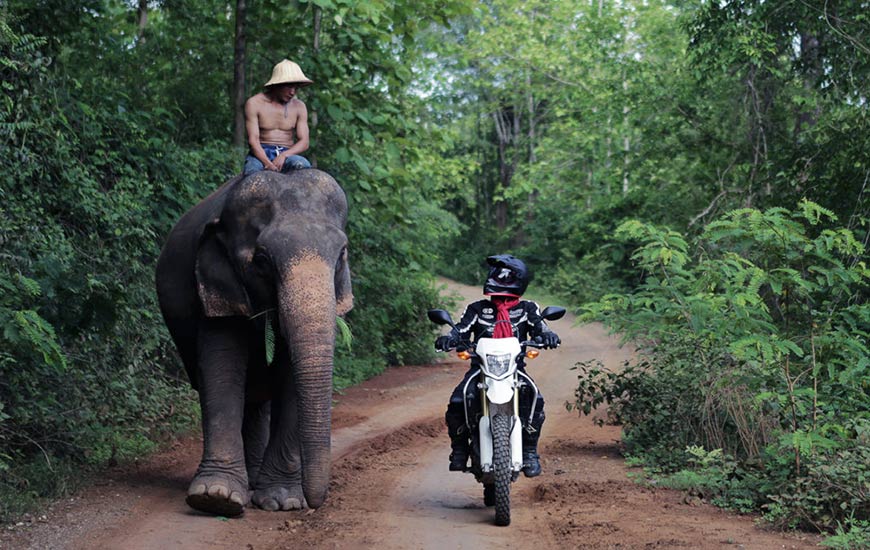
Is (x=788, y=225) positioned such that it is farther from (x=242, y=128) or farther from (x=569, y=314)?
(x=569, y=314)

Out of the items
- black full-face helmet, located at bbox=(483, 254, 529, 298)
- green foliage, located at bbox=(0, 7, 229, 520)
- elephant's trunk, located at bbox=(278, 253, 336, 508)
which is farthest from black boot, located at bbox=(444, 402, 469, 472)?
green foliage, located at bbox=(0, 7, 229, 520)

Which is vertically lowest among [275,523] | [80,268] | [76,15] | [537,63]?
[275,523]

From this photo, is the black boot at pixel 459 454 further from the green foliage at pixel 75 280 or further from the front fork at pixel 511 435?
the green foliage at pixel 75 280

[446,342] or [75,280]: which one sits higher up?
[75,280]

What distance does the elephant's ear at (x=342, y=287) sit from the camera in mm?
8469

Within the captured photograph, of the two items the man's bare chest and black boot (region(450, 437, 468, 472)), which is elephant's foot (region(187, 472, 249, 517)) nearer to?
black boot (region(450, 437, 468, 472))

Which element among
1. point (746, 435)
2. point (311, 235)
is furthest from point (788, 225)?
point (311, 235)

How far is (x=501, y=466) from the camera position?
7586 millimetres

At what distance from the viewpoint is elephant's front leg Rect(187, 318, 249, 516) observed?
802 cm

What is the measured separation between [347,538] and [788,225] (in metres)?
5.08

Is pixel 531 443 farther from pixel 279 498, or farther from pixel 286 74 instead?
pixel 286 74

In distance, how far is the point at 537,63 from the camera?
40.9 meters

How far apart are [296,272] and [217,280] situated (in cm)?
104

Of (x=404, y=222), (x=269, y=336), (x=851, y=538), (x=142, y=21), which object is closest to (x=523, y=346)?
(x=269, y=336)
